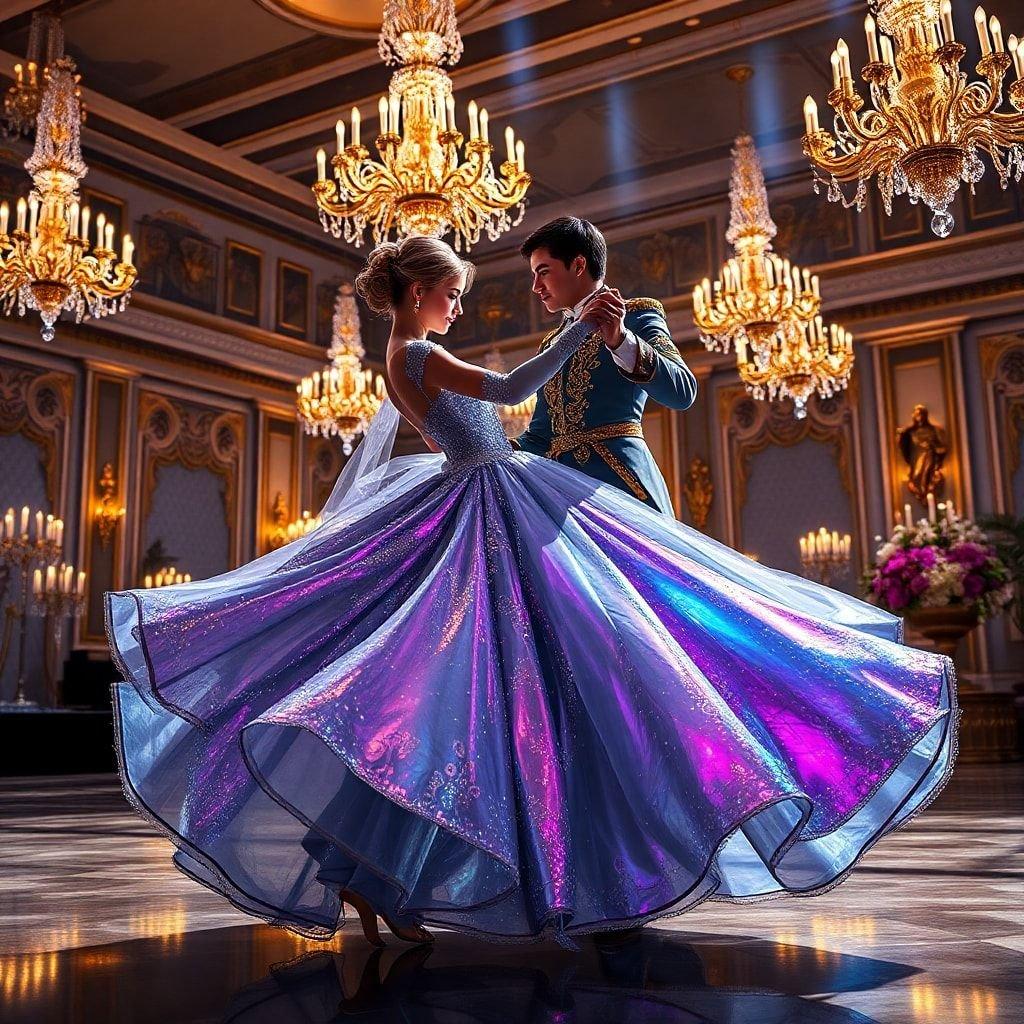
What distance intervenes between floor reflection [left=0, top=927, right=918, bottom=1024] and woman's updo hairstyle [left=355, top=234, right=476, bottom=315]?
3.89 ft

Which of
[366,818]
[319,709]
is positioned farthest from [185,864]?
[319,709]

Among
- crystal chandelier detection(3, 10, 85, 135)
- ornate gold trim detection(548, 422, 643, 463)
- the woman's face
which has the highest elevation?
crystal chandelier detection(3, 10, 85, 135)

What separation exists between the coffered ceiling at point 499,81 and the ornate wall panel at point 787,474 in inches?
89.4

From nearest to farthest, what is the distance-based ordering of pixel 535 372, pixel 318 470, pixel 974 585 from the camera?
pixel 535 372 < pixel 974 585 < pixel 318 470

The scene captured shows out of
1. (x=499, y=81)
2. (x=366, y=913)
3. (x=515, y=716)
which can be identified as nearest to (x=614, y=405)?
(x=515, y=716)

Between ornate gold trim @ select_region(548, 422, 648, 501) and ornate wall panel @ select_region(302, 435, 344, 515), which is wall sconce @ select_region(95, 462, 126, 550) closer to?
ornate wall panel @ select_region(302, 435, 344, 515)

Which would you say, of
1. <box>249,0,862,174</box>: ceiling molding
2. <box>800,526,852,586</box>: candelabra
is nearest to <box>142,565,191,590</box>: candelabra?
<box>249,0,862,174</box>: ceiling molding

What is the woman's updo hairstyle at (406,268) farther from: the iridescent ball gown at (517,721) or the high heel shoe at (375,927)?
the high heel shoe at (375,927)

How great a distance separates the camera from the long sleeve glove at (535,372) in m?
2.04

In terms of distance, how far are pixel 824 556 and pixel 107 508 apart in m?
6.11

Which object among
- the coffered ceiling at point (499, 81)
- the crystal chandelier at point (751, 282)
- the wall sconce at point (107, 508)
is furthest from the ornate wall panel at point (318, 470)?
the crystal chandelier at point (751, 282)

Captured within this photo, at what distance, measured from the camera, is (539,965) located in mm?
1668

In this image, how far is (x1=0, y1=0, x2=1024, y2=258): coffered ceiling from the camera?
343 inches

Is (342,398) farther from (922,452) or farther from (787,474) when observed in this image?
(922,452)
